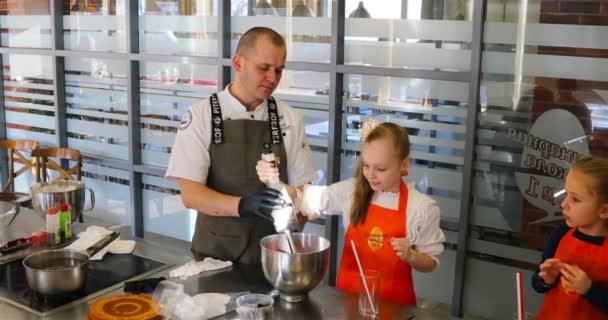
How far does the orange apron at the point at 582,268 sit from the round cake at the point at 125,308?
1.16 meters

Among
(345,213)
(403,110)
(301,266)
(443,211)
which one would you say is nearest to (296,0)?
(403,110)

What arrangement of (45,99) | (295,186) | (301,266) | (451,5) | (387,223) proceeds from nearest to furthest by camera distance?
(301,266) < (387,223) < (295,186) < (451,5) < (45,99)

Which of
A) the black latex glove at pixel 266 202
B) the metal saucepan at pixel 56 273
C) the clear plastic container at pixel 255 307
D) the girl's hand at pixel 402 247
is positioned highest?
the black latex glove at pixel 266 202

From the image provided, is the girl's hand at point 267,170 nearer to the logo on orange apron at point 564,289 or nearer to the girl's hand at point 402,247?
the girl's hand at point 402,247

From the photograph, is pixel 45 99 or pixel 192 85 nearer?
pixel 192 85

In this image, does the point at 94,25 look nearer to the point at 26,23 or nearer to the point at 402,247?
the point at 26,23

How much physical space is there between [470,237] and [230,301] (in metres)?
1.72

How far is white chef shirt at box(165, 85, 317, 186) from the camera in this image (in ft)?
7.20

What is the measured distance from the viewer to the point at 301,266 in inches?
65.2

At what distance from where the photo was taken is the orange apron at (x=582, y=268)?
1.83 m

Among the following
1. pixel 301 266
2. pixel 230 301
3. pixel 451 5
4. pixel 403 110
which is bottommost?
pixel 230 301

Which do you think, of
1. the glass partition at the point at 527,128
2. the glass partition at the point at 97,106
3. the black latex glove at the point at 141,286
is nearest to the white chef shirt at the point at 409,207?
the black latex glove at the point at 141,286

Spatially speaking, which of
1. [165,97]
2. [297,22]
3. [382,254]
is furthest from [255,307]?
[165,97]

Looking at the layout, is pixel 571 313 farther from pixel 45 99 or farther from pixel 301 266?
pixel 45 99
